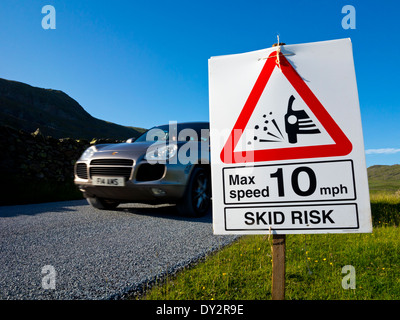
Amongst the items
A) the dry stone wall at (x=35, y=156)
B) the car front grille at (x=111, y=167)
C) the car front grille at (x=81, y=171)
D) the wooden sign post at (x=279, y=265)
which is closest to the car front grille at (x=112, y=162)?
the car front grille at (x=111, y=167)

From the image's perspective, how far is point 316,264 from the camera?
226cm

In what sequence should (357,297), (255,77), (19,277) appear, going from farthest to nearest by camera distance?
(19,277) → (357,297) → (255,77)

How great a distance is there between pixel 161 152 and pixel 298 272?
2635 mm

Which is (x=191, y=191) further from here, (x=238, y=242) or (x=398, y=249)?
(x=398, y=249)

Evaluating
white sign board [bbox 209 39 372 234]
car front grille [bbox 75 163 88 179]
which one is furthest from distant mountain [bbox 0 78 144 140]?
white sign board [bbox 209 39 372 234]

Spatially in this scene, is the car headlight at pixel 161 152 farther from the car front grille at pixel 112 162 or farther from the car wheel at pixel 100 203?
the car wheel at pixel 100 203

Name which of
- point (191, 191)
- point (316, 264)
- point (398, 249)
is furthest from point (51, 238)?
point (398, 249)

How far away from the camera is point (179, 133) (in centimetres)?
502

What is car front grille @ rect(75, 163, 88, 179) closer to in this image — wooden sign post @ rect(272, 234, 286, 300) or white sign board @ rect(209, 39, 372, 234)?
white sign board @ rect(209, 39, 372, 234)

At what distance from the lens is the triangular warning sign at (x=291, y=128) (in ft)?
4.14

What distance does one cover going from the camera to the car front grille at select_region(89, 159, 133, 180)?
405 centimetres

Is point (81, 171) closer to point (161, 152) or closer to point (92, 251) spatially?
point (161, 152)

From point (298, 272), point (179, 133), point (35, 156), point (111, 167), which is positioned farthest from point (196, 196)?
point (35, 156)

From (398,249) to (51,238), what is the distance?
3.83 metres
